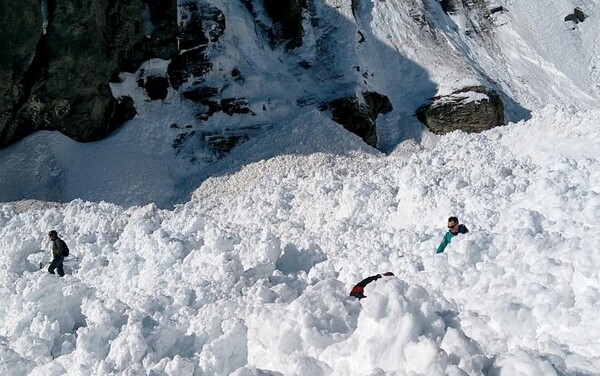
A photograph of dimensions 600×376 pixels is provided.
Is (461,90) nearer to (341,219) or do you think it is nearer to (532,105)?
(532,105)

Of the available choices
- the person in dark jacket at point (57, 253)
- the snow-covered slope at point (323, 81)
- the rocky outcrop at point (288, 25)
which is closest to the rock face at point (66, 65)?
the snow-covered slope at point (323, 81)

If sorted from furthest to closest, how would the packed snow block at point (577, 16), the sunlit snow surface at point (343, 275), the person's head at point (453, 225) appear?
the packed snow block at point (577, 16), the person's head at point (453, 225), the sunlit snow surface at point (343, 275)

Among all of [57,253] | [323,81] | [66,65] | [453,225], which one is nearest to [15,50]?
[66,65]

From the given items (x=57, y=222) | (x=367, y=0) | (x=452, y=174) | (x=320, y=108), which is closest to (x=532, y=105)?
(x=367, y=0)

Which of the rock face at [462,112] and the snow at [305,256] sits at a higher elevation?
the snow at [305,256]

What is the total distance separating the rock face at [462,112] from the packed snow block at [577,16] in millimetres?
14505

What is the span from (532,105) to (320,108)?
40.1 feet

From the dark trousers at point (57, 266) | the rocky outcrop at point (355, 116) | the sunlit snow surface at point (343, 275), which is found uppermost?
the sunlit snow surface at point (343, 275)

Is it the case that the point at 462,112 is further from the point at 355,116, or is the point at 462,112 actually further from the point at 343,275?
the point at 343,275

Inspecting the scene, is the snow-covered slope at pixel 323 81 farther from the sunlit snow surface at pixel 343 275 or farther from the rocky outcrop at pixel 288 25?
the sunlit snow surface at pixel 343 275

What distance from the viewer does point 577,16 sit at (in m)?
38.9

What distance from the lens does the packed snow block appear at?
38.5 m

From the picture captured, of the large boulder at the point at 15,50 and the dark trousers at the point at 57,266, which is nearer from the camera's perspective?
the dark trousers at the point at 57,266

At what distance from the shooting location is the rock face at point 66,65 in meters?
19.8
